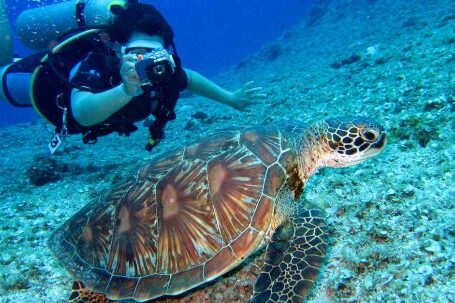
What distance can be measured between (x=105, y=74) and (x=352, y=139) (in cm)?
295

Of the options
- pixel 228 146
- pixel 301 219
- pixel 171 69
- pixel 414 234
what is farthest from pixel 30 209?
pixel 414 234

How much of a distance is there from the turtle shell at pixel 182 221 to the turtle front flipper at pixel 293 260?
0.19m

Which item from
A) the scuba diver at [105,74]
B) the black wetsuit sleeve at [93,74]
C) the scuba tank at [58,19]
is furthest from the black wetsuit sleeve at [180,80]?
the scuba tank at [58,19]

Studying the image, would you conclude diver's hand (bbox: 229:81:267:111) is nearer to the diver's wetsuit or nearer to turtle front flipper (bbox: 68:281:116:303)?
the diver's wetsuit

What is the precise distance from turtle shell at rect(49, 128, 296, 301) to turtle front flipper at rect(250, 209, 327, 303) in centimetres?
19

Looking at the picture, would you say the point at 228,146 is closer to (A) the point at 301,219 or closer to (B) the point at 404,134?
(A) the point at 301,219

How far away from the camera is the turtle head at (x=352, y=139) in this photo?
9.18 ft

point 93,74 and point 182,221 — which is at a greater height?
point 93,74

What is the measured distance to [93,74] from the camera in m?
3.69

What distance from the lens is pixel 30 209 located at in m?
4.41

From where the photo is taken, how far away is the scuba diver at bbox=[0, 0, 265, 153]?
323 centimetres

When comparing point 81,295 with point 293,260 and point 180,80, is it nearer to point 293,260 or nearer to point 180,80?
point 293,260

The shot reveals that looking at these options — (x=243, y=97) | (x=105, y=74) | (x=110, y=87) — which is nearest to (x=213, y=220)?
(x=110, y=87)

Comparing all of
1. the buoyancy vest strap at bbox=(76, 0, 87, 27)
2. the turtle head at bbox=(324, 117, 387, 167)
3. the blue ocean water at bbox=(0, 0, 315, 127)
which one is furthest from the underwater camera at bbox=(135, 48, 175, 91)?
the blue ocean water at bbox=(0, 0, 315, 127)
